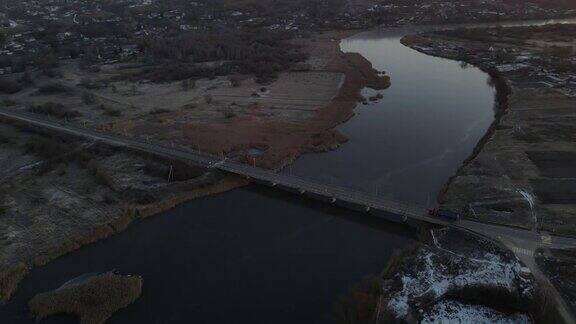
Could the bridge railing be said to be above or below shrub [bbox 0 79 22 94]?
below

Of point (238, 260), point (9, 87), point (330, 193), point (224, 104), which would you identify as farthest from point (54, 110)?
point (330, 193)

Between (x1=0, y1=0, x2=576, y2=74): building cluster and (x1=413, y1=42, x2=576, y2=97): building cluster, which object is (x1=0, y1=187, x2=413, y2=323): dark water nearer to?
(x1=413, y1=42, x2=576, y2=97): building cluster

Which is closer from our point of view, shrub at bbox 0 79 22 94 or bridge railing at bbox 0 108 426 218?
bridge railing at bbox 0 108 426 218

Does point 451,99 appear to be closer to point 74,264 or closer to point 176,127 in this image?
point 176,127

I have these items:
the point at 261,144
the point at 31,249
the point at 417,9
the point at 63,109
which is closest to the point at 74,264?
the point at 31,249

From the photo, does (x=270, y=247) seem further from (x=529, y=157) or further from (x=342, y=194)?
(x=529, y=157)

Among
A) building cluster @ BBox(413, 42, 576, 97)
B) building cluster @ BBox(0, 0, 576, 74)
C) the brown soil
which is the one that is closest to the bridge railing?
the brown soil
